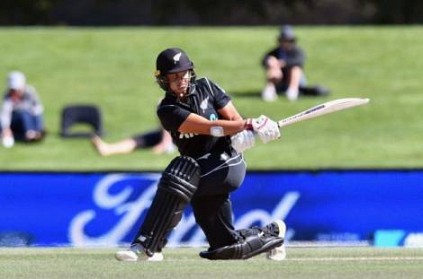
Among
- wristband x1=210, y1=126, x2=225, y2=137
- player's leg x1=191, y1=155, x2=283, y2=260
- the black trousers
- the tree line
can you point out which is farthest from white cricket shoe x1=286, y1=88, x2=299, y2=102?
wristband x1=210, y1=126, x2=225, y2=137

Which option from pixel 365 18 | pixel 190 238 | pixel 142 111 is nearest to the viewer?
pixel 190 238

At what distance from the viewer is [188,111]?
8.35 m

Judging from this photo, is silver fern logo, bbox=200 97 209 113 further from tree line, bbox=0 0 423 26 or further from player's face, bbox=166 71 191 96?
tree line, bbox=0 0 423 26

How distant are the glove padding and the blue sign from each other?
163 inches

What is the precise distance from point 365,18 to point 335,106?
22.8 m

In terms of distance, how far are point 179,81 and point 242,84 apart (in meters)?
13.7

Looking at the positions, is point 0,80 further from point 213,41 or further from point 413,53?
point 413,53

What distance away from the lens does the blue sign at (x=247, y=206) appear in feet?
41.7

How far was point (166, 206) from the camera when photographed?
8312 mm

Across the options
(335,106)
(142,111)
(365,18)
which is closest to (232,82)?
(142,111)

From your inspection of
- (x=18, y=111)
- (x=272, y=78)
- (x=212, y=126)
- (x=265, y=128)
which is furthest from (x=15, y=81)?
(x=265, y=128)

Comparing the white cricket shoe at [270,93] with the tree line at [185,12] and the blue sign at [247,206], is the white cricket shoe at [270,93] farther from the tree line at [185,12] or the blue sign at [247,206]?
the tree line at [185,12]

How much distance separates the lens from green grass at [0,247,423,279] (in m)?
8.01

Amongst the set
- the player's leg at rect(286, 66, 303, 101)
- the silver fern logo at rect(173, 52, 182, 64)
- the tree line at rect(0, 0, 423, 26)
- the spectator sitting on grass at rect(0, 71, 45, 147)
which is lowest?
the spectator sitting on grass at rect(0, 71, 45, 147)
